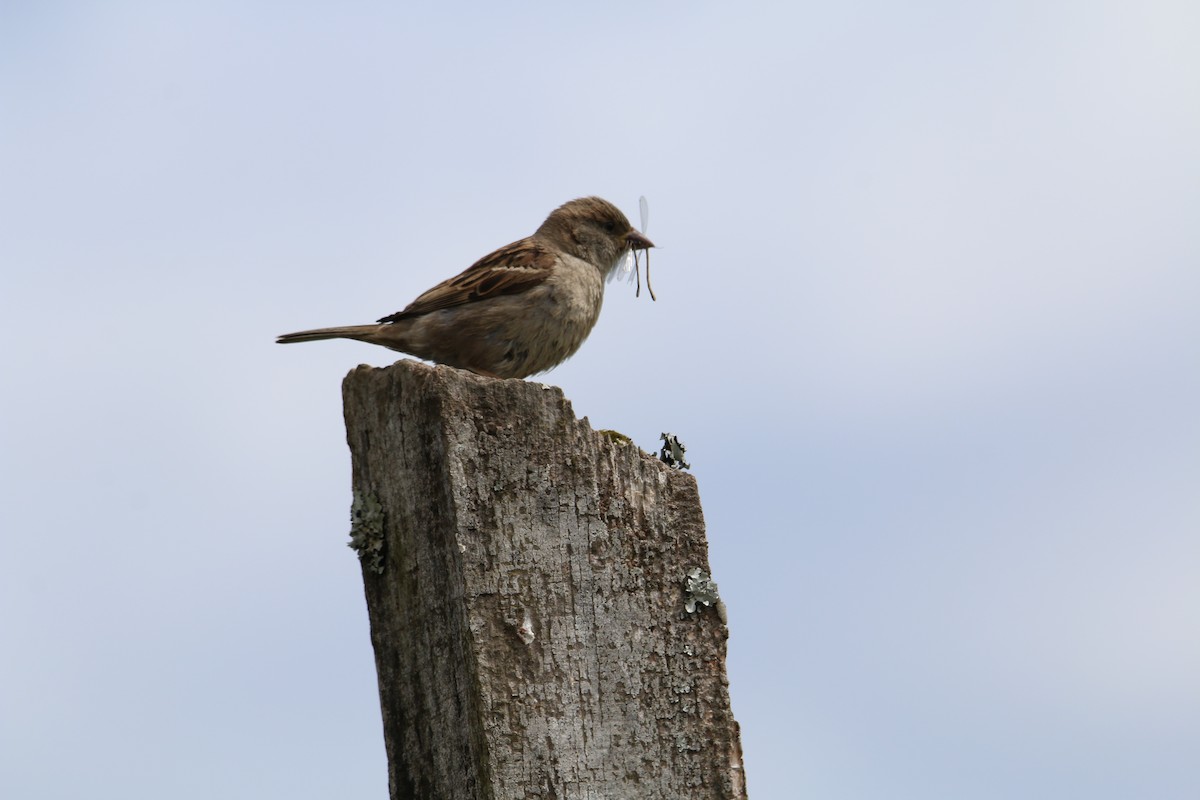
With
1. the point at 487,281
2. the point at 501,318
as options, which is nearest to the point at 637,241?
the point at 487,281

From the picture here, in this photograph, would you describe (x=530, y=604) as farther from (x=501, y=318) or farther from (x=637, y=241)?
(x=637, y=241)

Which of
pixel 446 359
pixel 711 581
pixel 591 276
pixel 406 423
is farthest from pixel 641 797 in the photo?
pixel 591 276

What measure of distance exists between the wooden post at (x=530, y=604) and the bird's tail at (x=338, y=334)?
2.79 meters

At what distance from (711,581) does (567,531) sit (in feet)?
1.31

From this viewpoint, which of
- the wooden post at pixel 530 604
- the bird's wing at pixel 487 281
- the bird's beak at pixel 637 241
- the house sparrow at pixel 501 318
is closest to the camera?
the wooden post at pixel 530 604

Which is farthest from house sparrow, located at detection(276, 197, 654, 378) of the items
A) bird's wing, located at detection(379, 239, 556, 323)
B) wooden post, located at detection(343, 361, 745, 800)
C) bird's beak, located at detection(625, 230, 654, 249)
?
wooden post, located at detection(343, 361, 745, 800)

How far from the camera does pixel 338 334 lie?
19.7 feet

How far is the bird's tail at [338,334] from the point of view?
19.4 ft

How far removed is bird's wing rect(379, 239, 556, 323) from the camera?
18.9 feet

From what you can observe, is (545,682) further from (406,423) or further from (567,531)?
(406,423)

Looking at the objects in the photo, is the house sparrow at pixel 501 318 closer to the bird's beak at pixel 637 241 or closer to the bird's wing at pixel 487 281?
the bird's wing at pixel 487 281

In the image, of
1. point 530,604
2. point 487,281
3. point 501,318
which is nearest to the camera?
point 530,604

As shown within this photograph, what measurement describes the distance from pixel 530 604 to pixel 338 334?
134 inches

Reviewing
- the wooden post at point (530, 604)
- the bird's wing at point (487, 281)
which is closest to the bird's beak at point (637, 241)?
the bird's wing at point (487, 281)
